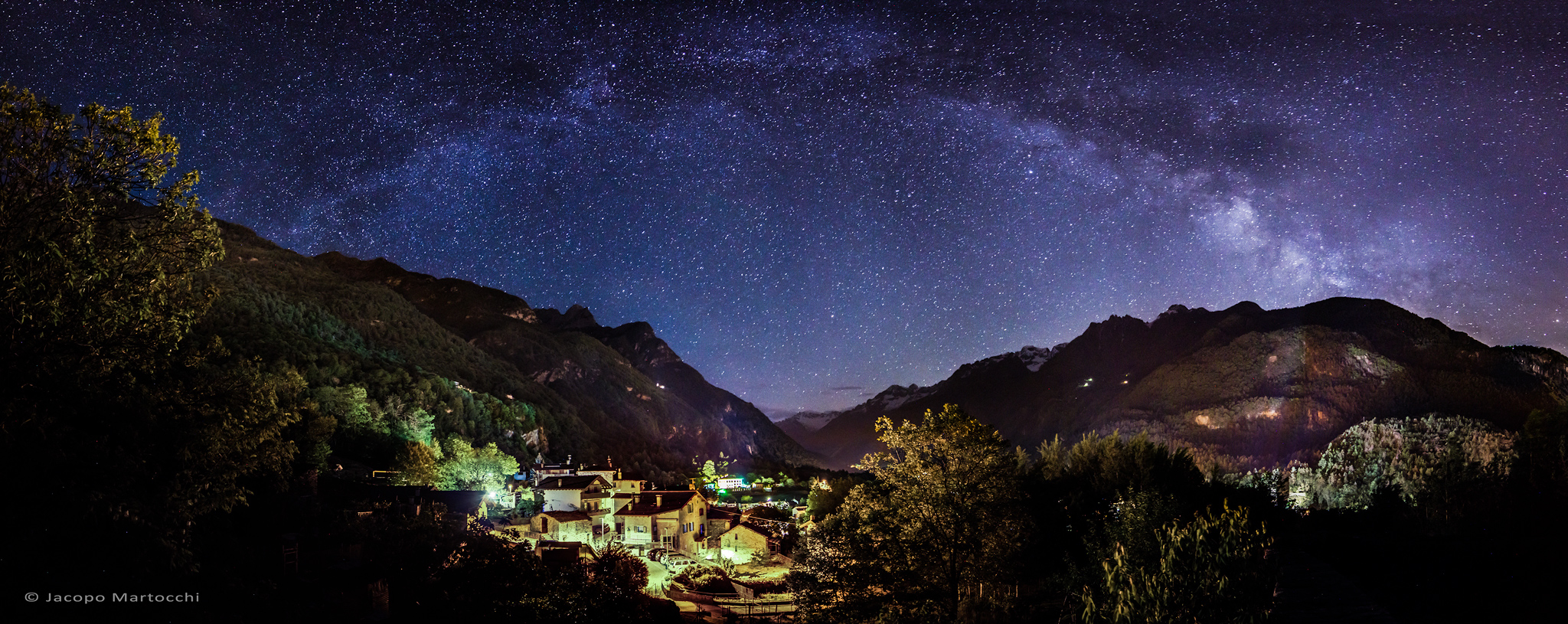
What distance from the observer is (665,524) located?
225ft

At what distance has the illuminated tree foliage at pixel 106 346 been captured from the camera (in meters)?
11.6

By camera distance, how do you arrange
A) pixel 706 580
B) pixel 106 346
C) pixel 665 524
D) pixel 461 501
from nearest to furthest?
pixel 106 346 < pixel 706 580 < pixel 461 501 < pixel 665 524

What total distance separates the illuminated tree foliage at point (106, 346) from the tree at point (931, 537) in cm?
1819

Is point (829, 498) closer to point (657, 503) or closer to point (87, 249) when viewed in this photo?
point (657, 503)

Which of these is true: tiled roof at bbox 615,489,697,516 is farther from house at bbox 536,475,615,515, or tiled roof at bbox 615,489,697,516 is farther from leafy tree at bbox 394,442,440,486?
leafy tree at bbox 394,442,440,486

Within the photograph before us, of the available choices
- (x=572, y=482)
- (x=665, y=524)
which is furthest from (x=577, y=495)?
(x=665, y=524)

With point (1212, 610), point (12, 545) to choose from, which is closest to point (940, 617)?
point (1212, 610)

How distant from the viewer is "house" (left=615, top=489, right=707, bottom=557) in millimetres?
67375

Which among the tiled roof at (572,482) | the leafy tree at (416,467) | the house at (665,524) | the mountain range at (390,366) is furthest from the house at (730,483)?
the leafy tree at (416,467)

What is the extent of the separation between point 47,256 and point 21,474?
361 cm

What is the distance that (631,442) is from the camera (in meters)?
180

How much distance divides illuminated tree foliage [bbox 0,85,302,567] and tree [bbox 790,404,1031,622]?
18.2 metres

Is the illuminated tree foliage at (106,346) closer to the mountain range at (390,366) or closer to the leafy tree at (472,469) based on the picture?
the leafy tree at (472,469)

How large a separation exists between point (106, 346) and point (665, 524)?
59.1 metres
